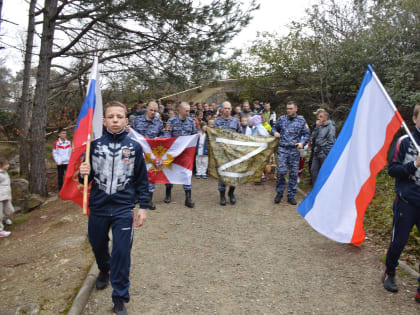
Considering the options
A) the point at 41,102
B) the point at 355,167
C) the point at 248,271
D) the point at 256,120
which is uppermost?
the point at 41,102

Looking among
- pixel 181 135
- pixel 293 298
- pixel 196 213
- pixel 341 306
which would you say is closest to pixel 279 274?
pixel 293 298

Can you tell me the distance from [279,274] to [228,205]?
3.23m

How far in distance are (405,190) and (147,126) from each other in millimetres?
5091

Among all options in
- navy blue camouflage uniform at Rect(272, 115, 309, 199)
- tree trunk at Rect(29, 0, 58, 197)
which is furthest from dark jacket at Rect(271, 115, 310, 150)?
tree trunk at Rect(29, 0, 58, 197)

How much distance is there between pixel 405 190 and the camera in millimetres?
3580

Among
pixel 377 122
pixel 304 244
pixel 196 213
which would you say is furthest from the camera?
pixel 196 213

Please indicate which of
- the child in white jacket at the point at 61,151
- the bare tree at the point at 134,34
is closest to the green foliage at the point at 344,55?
the bare tree at the point at 134,34

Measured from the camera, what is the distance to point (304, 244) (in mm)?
5434

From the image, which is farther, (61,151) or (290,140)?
(61,151)

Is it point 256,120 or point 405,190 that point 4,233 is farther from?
point 405,190

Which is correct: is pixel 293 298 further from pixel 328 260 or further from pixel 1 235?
pixel 1 235

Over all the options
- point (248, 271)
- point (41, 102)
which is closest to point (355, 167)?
point (248, 271)

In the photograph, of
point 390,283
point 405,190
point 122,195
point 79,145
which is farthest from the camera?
point 390,283

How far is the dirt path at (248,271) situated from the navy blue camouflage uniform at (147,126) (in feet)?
5.61
